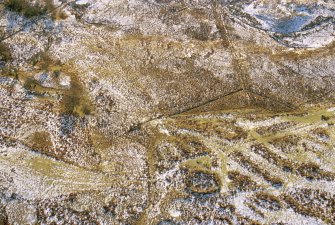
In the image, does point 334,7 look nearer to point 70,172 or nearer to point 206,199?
point 206,199

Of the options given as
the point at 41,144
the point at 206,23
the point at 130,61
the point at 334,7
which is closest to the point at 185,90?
the point at 130,61

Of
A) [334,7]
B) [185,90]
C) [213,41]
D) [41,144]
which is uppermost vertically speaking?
[334,7]

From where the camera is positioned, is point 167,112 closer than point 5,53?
Yes

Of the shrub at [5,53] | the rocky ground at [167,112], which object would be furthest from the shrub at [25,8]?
the shrub at [5,53]

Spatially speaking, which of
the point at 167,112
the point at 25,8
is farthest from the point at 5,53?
the point at 167,112

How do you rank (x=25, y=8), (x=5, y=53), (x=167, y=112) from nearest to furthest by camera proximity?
(x=167, y=112) → (x=5, y=53) → (x=25, y=8)

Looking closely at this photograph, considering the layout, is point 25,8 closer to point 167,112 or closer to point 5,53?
point 5,53

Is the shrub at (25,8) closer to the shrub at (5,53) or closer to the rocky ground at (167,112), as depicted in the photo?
the rocky ground at (167,112)

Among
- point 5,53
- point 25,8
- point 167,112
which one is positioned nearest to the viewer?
point 167,112

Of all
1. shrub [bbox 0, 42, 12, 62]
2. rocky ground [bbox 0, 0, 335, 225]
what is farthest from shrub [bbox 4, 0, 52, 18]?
shrub [bbox 0, 42, 12, 62]
